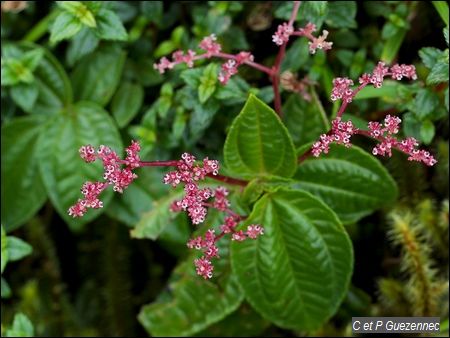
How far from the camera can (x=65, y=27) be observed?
1720 mm

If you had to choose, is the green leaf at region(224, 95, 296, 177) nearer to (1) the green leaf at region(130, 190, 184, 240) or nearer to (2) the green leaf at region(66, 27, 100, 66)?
(1) the green leaf at region(130, 190, 184, 240)

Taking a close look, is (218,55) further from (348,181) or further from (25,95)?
(25,95)

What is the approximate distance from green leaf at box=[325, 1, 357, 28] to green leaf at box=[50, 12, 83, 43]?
23.4 inches

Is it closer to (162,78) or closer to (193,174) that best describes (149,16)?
(162,78)

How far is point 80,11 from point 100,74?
292 mm

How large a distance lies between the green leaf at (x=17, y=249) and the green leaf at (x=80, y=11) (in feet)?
1.85

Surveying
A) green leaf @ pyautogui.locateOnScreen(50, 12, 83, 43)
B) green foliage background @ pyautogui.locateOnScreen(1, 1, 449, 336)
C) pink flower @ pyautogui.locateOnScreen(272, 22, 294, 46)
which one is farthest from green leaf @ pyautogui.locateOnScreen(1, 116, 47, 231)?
pink flower @ pyautogui.locateOnScreen(272, 22, 294, 46)

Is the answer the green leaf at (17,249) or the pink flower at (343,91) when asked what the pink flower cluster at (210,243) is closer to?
the pink flower at (343,91)

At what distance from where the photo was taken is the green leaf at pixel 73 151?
1.91 meters

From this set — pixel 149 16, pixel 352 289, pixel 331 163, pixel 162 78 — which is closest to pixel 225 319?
pixel 352 289

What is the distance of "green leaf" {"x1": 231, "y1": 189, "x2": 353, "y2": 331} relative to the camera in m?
1.54

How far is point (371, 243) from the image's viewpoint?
2002 millimetres

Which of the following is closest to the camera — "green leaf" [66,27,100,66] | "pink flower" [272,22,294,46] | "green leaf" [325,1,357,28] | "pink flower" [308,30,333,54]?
"pink flower" [308,30,333,54]

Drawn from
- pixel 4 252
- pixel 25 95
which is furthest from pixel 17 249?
pixel 25 95
